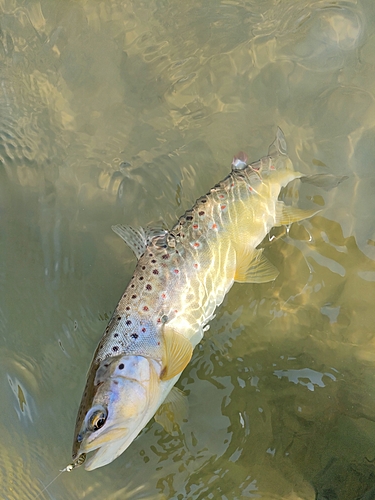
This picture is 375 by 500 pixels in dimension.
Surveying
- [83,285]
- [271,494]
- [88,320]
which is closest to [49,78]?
[83,285]

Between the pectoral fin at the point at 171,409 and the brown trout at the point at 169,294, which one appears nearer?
the brown trout at the point at 169,294

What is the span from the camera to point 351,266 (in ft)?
11.8

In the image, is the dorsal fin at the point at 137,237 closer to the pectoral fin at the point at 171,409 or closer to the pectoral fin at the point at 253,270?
the pectoral fin at the point at 253,270

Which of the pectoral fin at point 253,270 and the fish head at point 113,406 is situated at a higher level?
the pectoral fin at point 253,270

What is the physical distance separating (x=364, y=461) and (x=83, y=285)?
98.3 inches

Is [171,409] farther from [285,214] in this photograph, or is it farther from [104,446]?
[285,214]

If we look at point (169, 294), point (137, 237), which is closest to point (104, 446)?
point (169, 294)

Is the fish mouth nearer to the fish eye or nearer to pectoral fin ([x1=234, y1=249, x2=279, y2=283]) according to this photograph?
the fish eye

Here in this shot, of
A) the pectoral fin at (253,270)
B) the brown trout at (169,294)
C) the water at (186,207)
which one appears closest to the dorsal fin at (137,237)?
the brown trout at (169,294)

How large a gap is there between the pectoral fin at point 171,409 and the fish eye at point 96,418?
0.68 m

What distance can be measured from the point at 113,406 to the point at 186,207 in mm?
1825

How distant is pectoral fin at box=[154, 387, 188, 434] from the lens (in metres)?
3.16

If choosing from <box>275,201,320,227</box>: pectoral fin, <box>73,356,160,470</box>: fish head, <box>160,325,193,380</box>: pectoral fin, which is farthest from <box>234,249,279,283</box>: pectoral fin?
<box>73,356,160,470</box>: fish head

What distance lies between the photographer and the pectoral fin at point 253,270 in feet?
10.2
